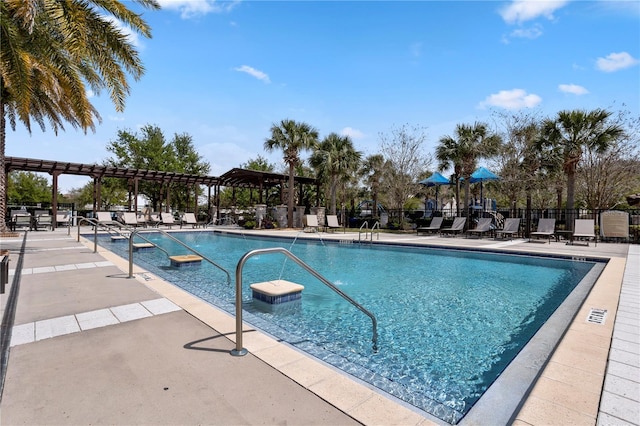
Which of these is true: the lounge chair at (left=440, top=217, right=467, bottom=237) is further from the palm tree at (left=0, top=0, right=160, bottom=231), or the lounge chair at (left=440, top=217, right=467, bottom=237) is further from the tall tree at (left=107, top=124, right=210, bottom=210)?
the tall tree at (left=107, top=124, right=210, bottom=210)

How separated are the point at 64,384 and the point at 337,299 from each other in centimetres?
403

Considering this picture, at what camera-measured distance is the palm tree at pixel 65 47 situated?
6.99 metres

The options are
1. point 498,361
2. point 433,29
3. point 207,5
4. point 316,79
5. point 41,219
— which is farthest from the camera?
point 41,219

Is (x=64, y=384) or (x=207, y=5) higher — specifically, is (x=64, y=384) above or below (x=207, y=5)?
below

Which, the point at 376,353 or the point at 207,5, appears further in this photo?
the point at 207,5

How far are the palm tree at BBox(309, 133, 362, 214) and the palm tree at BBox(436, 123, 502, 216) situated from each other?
20.6 feet

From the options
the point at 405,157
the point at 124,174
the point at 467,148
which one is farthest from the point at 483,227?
the point at 124,174

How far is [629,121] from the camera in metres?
17.2

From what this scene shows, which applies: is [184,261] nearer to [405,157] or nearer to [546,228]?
[546,228]

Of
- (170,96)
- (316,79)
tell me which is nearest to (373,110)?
(316,79)

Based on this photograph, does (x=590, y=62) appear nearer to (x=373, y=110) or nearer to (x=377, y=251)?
(x=377, y=251)

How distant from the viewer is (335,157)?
2261 centimetres

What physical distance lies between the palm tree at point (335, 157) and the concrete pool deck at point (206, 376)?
19061 millimetres

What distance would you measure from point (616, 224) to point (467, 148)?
283 inches
